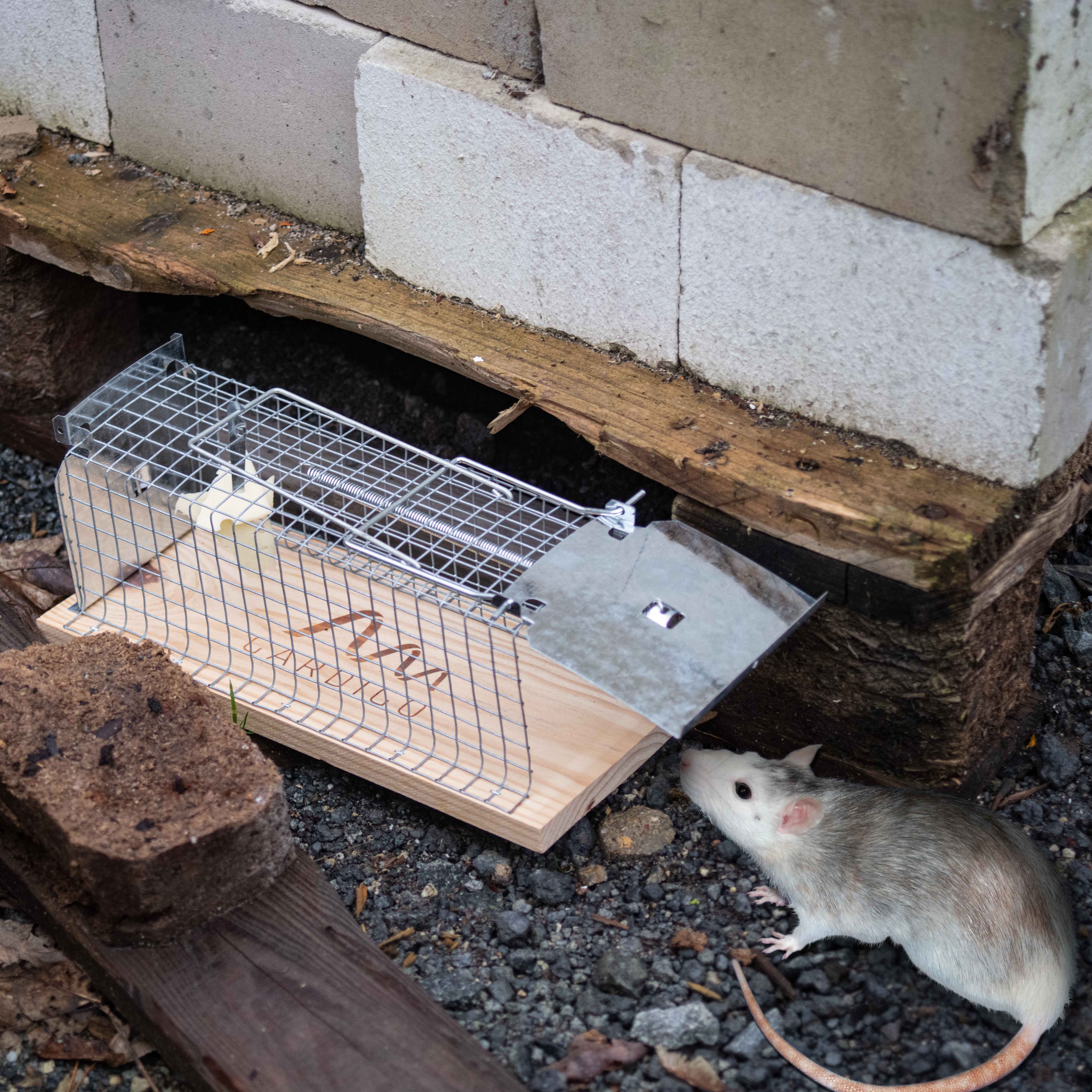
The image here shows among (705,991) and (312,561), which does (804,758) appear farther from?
(312,561)

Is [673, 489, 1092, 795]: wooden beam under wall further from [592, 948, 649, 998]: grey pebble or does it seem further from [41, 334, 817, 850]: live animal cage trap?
[592, 948, 649, 998]: grey pebble

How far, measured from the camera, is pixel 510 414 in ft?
11.2

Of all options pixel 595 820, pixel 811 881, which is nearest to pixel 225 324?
pixel 595 820

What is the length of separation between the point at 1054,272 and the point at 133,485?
8.48 feet

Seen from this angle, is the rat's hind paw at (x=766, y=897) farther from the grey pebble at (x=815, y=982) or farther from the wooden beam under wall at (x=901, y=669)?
the wooden beam under wall at (x=901, y=669)

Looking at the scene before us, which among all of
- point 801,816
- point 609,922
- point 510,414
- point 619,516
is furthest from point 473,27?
point 609,922

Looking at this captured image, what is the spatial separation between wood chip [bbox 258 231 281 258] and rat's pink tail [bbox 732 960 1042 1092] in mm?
2660

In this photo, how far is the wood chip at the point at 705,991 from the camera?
283 cm

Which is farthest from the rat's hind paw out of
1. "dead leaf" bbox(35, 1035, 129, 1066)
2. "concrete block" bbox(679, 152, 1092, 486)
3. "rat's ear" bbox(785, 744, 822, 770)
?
"dead leaf" bbox(35, 1035, 129, 1066)

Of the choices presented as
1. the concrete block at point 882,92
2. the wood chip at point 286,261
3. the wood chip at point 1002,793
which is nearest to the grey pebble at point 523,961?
the wood chip at point 1002,793

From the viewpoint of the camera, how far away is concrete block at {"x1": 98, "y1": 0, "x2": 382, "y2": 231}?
3703 mm

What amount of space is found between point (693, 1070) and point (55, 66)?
3.74 m

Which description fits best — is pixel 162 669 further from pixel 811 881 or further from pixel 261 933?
pixel 811 881

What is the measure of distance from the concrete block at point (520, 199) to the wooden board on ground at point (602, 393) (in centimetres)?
11
